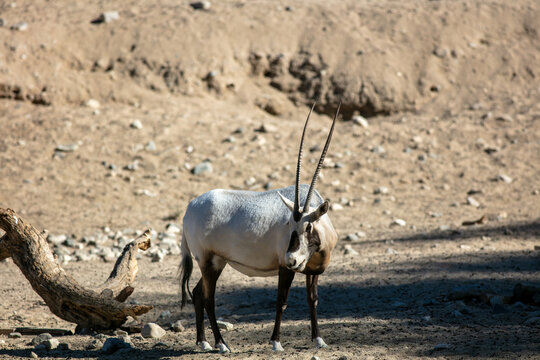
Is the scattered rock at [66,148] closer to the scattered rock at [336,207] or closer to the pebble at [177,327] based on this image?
the scattered rock at [336,207]

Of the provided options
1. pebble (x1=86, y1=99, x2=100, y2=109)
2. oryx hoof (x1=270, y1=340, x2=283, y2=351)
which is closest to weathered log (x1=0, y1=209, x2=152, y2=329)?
oryx hoof (x1=270, y1=340, x2=283, y2=351)

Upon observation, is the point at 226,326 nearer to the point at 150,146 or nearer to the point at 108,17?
the point at 150,146

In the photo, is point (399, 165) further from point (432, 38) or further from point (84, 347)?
point (84, 347)

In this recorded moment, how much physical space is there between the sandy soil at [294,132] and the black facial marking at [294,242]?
1657mm

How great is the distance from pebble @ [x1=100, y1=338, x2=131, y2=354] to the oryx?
0.66 metres

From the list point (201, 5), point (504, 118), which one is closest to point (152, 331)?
point (504, 118)

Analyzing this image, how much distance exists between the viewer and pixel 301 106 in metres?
15.8

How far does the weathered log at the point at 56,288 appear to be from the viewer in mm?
5871

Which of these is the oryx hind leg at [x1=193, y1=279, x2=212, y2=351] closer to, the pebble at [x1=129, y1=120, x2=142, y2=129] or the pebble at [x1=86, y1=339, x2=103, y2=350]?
the pebble at [x1=86, y1=339, x2=103, y2=350]

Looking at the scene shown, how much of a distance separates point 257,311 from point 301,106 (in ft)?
31.6

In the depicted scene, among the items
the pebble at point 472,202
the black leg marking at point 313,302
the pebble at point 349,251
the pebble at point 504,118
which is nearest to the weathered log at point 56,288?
the black leg marking at point 313,302

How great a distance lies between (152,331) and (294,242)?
6.32 ft

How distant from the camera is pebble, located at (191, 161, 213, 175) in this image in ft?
42.6

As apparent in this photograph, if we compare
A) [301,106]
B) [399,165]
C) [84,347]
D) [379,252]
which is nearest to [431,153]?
[399,165]
